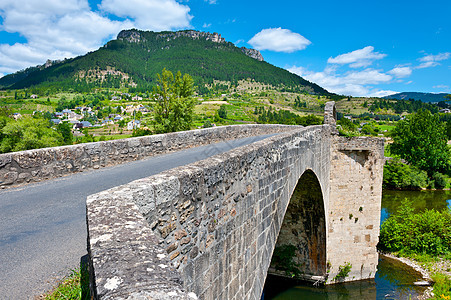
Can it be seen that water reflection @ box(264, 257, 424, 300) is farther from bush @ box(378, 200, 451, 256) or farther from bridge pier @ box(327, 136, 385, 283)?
bush @ box(378, 200, 451, 256)

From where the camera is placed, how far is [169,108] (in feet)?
74.7

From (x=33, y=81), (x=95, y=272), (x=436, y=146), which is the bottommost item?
(x=436, y=146)

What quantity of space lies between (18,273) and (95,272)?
7.09 feet

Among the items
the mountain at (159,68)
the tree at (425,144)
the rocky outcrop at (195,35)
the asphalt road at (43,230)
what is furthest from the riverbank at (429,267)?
the rocky outcrop at (195,35)

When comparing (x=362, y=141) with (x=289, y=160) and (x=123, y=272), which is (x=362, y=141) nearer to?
(x=289, y=160)

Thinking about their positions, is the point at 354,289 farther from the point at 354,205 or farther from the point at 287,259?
the point at 354,205

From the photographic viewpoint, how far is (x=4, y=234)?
390cm

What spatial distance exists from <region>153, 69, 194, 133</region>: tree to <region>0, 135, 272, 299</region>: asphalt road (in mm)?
15809

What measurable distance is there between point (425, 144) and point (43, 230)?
4077cm

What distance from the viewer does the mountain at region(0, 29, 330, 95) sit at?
12450 centimetres

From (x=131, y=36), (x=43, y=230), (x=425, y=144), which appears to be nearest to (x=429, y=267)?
(x=43, y=230)

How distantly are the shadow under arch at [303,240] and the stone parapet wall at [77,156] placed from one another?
6139mm

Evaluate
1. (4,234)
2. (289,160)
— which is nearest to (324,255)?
(289,160)

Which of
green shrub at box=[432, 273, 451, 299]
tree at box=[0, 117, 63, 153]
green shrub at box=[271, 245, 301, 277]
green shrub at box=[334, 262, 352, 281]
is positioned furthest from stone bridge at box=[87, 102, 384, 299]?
tree at box=[0, 117, 63, 153]
